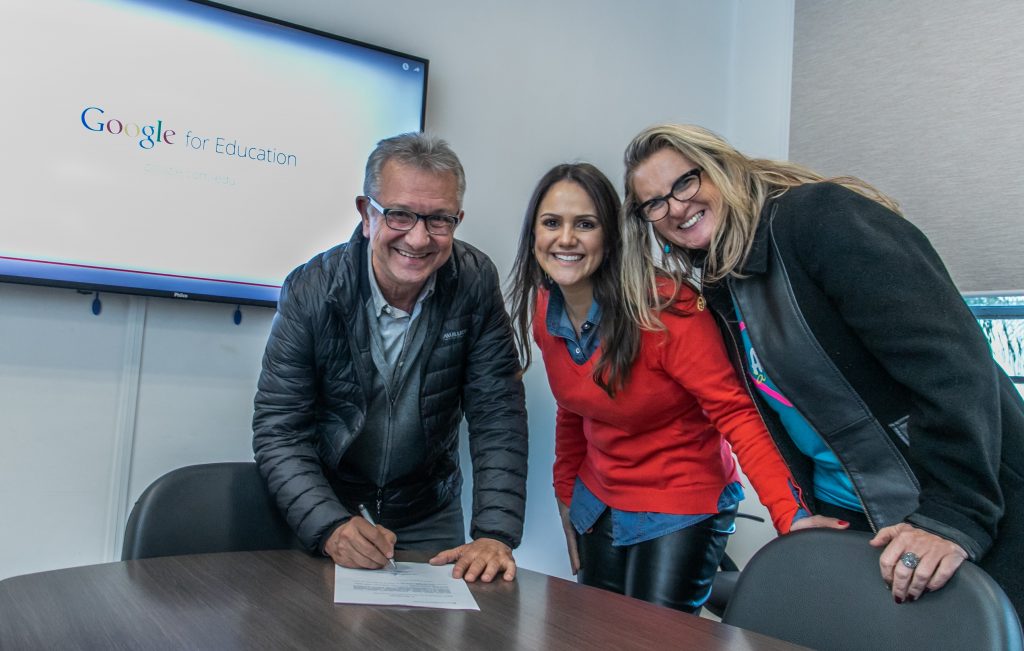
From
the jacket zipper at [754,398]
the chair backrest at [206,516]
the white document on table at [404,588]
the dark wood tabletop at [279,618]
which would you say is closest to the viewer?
the dark wood tabletop at [279,618]

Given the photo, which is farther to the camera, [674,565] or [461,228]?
[461,228]

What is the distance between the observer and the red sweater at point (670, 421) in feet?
5.35

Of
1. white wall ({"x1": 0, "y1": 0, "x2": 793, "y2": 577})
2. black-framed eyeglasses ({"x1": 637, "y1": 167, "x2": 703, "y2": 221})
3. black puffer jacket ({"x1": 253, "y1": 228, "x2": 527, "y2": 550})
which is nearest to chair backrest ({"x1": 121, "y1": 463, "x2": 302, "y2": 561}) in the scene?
black puffer jacket ({"x1": 253, "y1": 228, "x2": 527, "y2": 550})

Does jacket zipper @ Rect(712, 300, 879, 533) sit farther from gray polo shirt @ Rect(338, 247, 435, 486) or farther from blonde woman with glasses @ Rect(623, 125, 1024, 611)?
gray polo shirt @ Rect(338, 247, 435, 486)

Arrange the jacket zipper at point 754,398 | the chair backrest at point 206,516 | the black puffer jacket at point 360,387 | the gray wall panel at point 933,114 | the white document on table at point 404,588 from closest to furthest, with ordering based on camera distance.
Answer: the white document on table at point 404,588
the jacket zipper at point 754,398
the chair backrest at point 206,516
the black puffer jacket at point 360,387
the gray wall panel at point 933,114

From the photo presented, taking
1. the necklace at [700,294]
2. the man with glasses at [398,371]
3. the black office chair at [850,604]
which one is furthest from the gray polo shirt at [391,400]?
the black office chair at [850,604]

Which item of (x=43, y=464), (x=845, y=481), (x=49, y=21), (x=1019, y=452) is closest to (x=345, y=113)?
(x=49, y=21)

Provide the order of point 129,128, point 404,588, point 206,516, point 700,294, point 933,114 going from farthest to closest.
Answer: point 933,114 < point 129,128 < point 700,294 < point 206,516 < point 404,588

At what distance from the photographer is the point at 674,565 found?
169cm

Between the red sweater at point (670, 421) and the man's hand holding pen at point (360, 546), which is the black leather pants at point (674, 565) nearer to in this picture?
the red sweater at point (670, 421)

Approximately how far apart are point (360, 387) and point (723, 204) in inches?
33.3

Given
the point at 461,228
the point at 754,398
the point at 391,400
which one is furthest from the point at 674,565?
the point at 461,228

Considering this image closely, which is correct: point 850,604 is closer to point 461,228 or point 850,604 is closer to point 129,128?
point 461,228

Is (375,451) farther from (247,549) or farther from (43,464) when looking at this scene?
(43,464)
